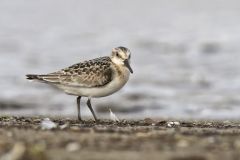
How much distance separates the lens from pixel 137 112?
12.3 metres

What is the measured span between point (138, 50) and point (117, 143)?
13714mm

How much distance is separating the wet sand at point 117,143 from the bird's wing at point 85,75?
146 cm

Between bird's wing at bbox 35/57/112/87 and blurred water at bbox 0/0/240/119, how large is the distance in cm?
253

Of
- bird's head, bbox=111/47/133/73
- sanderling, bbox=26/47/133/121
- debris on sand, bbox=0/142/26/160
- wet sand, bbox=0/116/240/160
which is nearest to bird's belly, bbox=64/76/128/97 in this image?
sanderling, bbox=26/47/133/121

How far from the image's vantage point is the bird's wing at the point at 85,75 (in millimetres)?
8812

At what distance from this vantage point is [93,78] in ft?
28.9

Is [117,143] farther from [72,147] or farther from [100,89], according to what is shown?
[100,89]

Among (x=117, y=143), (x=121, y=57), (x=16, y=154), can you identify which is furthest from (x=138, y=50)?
(x=16, y=154)

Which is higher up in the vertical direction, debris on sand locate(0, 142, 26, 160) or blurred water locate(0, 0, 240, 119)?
blurred water locate(0, 0, 240, 119)

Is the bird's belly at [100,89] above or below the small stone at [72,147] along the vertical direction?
above

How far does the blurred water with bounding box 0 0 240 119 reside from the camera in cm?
1277

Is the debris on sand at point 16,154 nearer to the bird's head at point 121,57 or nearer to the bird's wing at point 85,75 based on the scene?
the bird's wing at point 85,75

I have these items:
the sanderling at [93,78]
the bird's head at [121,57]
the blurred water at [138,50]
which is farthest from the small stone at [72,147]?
the blurred water at [138,50]

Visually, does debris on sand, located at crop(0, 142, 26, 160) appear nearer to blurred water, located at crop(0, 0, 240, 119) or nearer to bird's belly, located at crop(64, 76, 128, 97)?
bird's belly, located at crop(64, 76, 128, 97)
